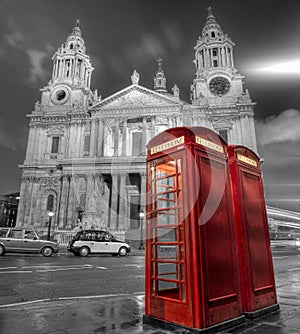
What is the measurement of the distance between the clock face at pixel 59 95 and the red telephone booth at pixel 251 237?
42121 mm

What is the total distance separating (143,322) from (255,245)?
1984 millimetres

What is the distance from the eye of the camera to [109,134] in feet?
128

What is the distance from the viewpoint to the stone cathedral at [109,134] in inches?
1313

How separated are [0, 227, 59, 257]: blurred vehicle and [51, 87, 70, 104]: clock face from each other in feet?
101

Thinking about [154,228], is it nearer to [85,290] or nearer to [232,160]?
[232,160]

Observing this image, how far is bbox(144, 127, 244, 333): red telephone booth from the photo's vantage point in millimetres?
3191

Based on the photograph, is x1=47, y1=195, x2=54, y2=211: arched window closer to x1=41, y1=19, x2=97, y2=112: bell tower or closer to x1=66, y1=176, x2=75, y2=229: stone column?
x1=66, y1=176, x2=75, y2=229: stone column

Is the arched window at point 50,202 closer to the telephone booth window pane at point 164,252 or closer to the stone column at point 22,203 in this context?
the stone column at point 22,203

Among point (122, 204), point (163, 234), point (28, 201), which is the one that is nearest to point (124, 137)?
point (122, 204)

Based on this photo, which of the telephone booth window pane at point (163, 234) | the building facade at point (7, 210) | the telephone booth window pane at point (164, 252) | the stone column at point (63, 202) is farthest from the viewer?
the building facade at point (7, 210)

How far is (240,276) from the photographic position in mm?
3812

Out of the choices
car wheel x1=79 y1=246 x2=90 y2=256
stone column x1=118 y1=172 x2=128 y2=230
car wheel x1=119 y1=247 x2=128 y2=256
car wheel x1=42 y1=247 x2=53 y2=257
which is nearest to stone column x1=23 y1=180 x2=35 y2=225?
stone column x1=118 y1=172 x2=128 y2=230

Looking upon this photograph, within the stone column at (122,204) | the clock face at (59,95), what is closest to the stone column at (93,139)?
the stone column at (122,204)

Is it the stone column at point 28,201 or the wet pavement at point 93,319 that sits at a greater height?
the stone column at point 28,201
